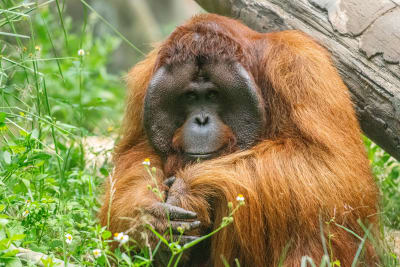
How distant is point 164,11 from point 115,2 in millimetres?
1783

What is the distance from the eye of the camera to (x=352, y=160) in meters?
3.54

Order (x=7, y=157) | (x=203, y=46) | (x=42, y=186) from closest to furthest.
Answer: (x=7, y=157)
(x=203, y=46)
(x=42, y=186)

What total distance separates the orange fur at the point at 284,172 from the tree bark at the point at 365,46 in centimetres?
24

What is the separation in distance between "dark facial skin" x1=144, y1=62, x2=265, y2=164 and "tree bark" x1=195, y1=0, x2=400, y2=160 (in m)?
0.79

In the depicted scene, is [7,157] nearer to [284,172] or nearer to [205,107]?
[205,107]

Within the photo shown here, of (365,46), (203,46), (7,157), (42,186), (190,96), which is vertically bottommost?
(42,186)

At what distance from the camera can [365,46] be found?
153 inches

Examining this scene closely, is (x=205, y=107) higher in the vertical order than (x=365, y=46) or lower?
lower

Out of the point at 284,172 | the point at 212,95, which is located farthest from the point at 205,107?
the point at 284,172

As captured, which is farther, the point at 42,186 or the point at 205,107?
the point at 42,186

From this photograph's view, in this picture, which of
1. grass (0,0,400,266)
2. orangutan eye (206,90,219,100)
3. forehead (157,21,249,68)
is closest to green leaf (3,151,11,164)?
grass (0,0,400,266)

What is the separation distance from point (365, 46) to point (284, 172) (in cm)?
106

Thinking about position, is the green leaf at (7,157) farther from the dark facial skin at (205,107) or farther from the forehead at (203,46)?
the forehead at (203,46)

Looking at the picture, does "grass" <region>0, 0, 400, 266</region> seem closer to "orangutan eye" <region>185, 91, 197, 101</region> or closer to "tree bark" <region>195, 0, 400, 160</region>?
"orangutan eye" <region>185, 91, 197, 101</region>
